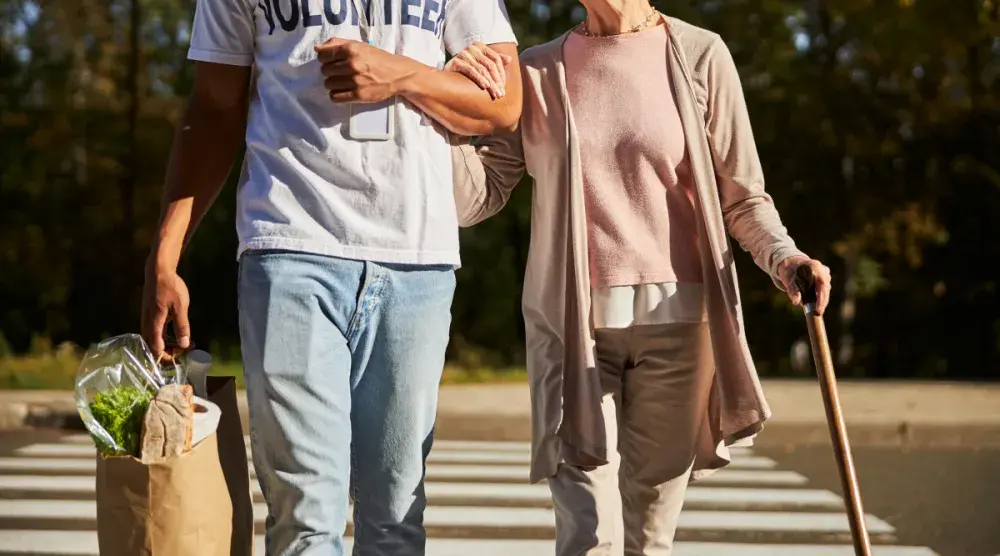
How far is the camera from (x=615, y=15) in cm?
359

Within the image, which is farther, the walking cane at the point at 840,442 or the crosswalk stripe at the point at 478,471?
the crosswalk stripe at the point at 478,471

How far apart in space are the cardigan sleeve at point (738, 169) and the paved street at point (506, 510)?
2.92 m

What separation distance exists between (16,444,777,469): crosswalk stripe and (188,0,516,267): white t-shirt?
244 inches

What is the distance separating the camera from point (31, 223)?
62.2ft

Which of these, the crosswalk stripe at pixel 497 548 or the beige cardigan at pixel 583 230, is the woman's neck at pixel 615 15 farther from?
the crosswalk stripe at pixel 497 548

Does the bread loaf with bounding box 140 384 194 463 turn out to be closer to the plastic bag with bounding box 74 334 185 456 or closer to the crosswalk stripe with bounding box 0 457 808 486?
the plastic bag with bounding box 74 334 185 456

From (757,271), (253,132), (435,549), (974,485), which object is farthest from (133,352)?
(757,271)

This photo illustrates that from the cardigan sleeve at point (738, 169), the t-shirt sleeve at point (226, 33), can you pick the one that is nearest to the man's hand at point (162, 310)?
the t-shirt sleeve at point (226, 33)

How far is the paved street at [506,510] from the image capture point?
6.39 meters

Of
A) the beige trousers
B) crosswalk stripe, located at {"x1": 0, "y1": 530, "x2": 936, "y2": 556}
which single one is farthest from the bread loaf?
crosswalk stripe, located at {"x1": 0, "y1": 530, "x2": 936, "y2": 556}

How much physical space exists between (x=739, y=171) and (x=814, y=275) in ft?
1.18

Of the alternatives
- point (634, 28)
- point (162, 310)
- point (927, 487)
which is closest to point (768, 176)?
point (927, 487)

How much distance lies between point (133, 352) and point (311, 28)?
2.34 ft

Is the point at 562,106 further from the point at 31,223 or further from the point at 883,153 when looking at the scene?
the point at 31,223
